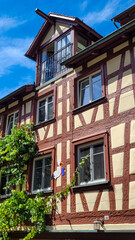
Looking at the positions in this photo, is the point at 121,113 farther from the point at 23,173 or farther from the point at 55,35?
the point at 55,35

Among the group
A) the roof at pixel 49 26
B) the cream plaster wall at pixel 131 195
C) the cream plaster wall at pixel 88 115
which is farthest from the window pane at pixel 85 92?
the cream plaster wall at pixel 131 195

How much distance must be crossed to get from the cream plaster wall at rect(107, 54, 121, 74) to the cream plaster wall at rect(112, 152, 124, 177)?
2.96m

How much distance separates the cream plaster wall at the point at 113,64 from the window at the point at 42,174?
394 cm

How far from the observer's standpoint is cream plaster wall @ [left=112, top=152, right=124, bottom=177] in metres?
8.49

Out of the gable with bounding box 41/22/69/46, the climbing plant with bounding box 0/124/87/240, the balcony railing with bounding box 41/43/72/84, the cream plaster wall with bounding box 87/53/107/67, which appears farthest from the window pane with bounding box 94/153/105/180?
the gable with bounding box 41/22/69/46

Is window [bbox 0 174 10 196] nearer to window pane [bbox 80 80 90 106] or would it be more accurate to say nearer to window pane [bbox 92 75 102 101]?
window pane [bbox 80 80 90 106]

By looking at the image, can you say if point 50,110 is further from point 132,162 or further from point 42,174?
point 132,162

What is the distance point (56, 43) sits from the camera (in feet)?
45.3

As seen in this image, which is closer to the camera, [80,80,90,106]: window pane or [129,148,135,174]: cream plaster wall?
[129,148,135,174]: cream plaster wall

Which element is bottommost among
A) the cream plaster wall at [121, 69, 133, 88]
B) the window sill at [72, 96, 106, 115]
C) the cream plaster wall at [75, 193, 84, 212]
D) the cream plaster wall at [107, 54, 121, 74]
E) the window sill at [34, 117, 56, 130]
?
the cream plaster wall at [75, 193, 84, 212]

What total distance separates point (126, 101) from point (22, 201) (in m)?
4.92

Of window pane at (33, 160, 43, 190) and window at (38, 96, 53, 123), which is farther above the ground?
window at (38, 96, 53, 123)

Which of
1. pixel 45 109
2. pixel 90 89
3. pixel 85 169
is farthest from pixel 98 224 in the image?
pixel 45 109

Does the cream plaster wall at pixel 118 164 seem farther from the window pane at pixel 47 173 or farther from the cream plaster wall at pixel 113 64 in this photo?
the window pane at pixel 47 173
